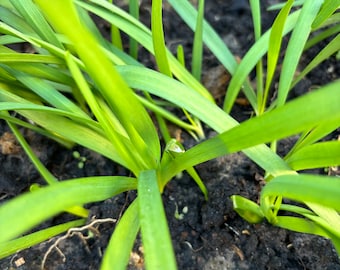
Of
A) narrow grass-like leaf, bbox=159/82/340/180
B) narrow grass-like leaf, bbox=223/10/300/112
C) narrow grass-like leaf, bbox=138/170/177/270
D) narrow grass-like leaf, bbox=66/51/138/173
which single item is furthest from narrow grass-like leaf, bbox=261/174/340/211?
narrow grass-like leaf, bbox=223/10/300/112

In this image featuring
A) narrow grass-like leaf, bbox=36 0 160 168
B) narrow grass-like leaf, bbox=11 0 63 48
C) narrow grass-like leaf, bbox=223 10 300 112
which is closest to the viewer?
narrow grass-like leaf, bbox=36 0 160 168

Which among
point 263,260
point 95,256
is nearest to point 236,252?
point 263,260

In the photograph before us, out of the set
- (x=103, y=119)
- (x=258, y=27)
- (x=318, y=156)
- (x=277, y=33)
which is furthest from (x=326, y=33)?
(x=103, y=119)

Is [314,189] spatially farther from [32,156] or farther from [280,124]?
[32,156]

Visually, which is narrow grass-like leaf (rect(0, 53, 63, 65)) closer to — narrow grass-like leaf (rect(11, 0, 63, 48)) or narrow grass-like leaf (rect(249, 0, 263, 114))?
narrow grass-like leaf (rect(11, 0, 63, 48))

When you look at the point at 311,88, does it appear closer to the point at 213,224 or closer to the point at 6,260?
the point at 213,224

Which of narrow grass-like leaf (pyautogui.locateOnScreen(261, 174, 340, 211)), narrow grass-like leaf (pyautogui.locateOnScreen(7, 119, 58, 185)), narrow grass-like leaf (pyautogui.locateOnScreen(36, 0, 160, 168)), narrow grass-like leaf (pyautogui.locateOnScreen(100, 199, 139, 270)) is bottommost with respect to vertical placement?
narrow grass-like leaf (pyautogui.locateOnScreen(261, 174, 340, 211))
